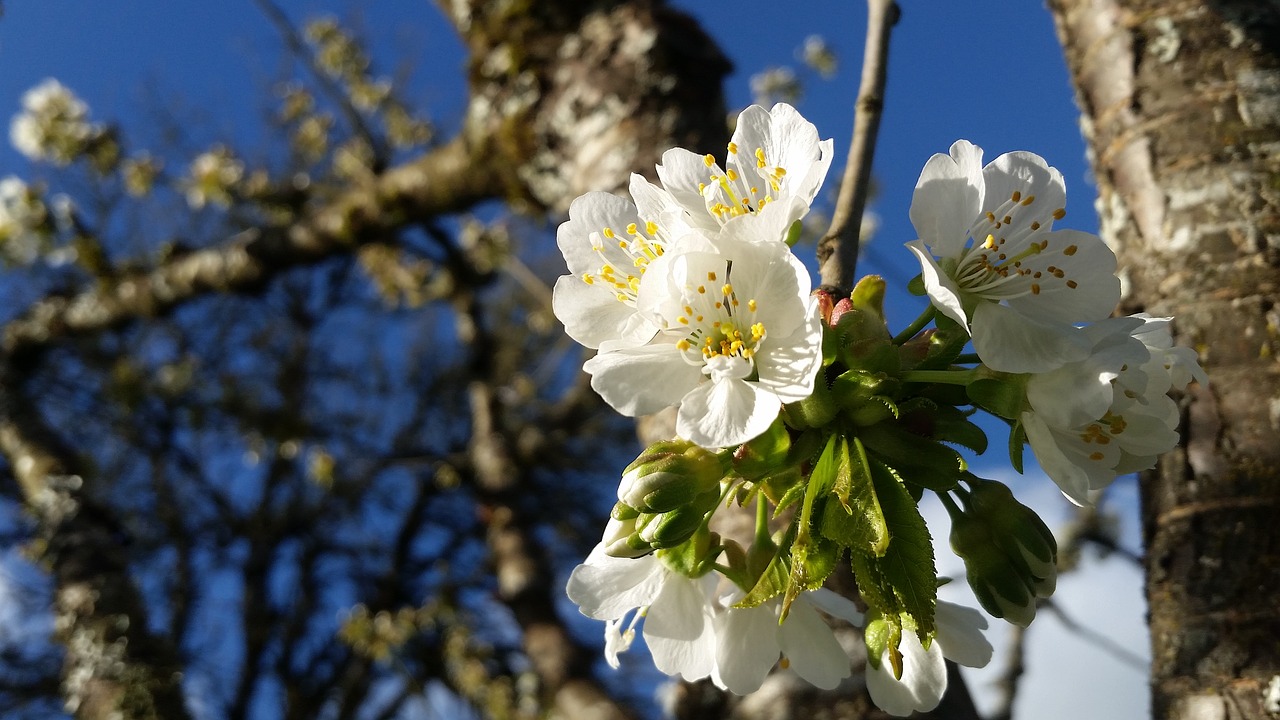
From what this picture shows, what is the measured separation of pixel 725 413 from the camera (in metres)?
0.64

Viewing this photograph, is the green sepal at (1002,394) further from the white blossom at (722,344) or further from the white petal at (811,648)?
the white petal at (811,648)

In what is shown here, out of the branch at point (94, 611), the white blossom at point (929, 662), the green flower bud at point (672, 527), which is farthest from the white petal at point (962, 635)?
the branch at point (94, 611)

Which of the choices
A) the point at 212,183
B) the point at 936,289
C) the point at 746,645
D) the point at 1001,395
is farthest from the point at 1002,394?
the point at 212,183

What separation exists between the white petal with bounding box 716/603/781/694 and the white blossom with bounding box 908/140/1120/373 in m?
0.32

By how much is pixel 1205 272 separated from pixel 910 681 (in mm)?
756

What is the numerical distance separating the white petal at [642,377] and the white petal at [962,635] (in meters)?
0.34

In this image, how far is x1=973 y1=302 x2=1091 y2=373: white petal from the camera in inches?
25.6

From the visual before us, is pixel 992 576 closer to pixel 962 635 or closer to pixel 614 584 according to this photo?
pixel 962 635

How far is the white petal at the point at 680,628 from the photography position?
0.80 m

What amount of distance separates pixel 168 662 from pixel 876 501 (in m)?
3.02

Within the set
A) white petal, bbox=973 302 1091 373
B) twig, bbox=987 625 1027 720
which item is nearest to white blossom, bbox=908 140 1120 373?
white petal, bbox=973 302 1091 373

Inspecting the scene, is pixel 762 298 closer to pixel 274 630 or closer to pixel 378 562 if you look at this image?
pixel 378 562

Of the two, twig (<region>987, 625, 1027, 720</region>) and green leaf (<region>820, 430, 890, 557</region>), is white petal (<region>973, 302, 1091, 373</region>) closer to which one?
green leaf (<region>820, 430, 890, 557</region>)

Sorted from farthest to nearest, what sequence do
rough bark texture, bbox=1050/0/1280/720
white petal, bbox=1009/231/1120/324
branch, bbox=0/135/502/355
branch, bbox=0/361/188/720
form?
branch, bbox=0/135/502/355
branch, bbox=0/361/188/720
rough bark texture, bbox=1050/0/1280/720
white petal, bbox=1009/231/1120/324
